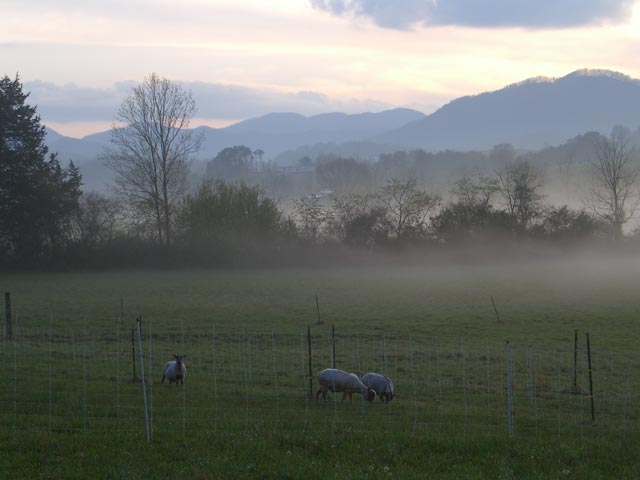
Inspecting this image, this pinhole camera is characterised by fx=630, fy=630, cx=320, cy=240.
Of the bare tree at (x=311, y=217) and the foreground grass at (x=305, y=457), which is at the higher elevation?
the bare tree at (x=311, y=217)

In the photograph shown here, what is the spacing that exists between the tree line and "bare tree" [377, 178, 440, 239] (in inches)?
4.8

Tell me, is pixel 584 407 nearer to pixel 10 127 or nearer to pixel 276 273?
pixel 276 273

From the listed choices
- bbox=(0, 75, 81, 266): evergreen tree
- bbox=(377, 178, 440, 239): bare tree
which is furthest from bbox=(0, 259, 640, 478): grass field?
bbox=(377, 178, 440, 239): bare tree

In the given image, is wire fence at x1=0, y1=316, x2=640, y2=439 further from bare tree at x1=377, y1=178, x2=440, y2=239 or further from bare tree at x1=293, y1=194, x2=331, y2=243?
bare tree at x1=377, y1=178, x2=440, y2=239

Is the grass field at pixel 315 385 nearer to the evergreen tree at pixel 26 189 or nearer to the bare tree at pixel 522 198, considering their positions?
the evergreen tree at pixel 26 189

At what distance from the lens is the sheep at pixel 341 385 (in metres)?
15.5

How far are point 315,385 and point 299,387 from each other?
0.45 metres

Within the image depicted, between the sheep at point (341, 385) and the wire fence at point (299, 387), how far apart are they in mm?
309

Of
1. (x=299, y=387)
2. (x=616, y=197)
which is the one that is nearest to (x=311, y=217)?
(x=616, y=197)

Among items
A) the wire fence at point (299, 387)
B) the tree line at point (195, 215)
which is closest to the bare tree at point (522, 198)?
the tree line at point (195, 215)

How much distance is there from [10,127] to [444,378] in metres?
52.6

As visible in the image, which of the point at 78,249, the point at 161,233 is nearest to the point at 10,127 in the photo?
the point at 78,249

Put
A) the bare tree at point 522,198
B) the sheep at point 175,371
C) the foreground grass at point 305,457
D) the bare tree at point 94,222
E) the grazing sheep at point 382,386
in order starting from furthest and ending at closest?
the bare tree at point 522,198
the bare tree at point 94,222
the sheep at point 175,371
the grazing sheep at point 382,386
the foreground grass at point 305,457

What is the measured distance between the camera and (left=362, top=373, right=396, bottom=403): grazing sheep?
1567 centimetres
